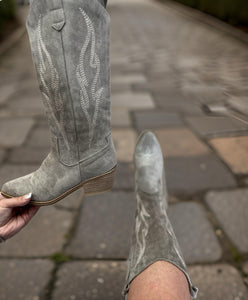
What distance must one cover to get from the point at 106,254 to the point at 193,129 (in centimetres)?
152

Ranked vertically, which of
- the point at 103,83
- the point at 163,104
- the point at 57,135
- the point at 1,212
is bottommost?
the point at 163,104

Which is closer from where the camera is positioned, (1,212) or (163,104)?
(1,212)

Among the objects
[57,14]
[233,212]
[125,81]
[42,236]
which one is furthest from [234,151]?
[125,81]

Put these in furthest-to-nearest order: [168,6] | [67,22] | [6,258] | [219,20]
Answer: [168,6], [219,20], [6,258], [67,22]

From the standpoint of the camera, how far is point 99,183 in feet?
3.96

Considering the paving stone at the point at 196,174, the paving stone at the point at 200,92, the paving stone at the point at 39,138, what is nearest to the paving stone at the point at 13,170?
the paving stone at the point at 39,138

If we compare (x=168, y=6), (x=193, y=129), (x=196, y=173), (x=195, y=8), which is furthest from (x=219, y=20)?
(x=196, y=173)

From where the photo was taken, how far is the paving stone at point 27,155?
2.14 metres

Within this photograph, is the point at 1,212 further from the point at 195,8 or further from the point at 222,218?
the point at 195,8

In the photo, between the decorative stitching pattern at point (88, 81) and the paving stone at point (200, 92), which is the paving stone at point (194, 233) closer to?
the decorative stitching pattern at point (88, 81)

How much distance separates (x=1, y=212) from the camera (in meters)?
1.11

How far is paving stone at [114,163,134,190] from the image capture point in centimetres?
188

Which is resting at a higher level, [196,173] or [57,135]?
[57,135]

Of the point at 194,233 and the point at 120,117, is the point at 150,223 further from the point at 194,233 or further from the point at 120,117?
the point at 120,117
